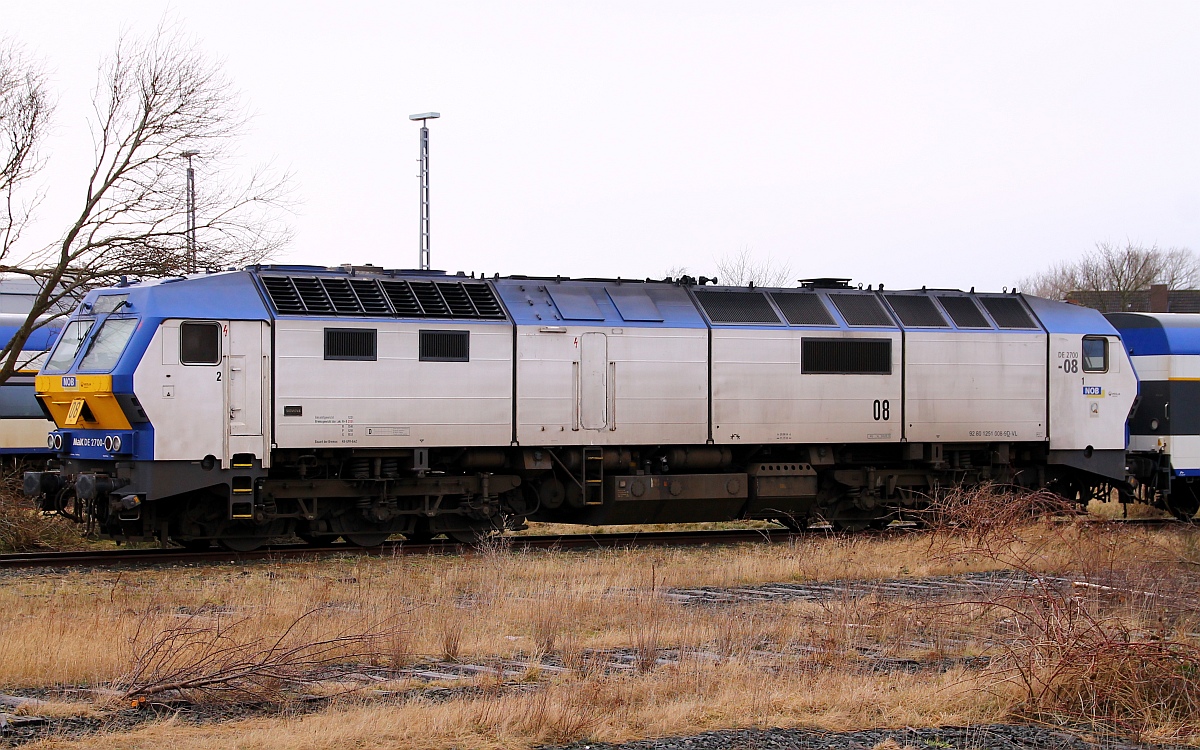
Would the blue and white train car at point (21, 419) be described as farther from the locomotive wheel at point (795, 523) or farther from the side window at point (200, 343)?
the locomotive wheel at point (795, 523)

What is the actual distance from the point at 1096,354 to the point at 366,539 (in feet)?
41.9

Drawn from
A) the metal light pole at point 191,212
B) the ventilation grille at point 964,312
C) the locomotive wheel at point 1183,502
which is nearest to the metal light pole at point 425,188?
the metal light pole at point 191,212

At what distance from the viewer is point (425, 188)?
25.4m

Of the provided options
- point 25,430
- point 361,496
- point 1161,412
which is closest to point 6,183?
point 25,430

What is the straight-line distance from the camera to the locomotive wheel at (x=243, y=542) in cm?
1694

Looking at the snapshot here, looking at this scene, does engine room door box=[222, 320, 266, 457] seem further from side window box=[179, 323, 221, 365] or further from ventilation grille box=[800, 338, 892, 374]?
ventilation grille box=[800, 338, 892, 374]

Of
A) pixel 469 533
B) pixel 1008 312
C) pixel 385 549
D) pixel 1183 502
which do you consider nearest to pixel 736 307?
pixel 1008 312

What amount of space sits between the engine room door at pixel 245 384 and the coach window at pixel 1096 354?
1370cm

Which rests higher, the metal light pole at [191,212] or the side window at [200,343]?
the metal light pole at [191,212]

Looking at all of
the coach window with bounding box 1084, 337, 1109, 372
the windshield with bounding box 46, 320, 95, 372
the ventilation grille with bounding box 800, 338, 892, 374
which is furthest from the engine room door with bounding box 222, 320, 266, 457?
the coach window with bounding box 1084, 337, 1109, 372

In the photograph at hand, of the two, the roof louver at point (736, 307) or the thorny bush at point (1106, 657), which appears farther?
the roof louver at point (736, 307)

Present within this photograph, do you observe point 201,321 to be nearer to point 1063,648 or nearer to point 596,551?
point 596,551

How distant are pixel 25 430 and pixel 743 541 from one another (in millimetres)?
13778

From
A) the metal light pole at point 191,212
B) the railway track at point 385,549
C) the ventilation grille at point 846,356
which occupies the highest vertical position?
the metal light pole at point 191,212
